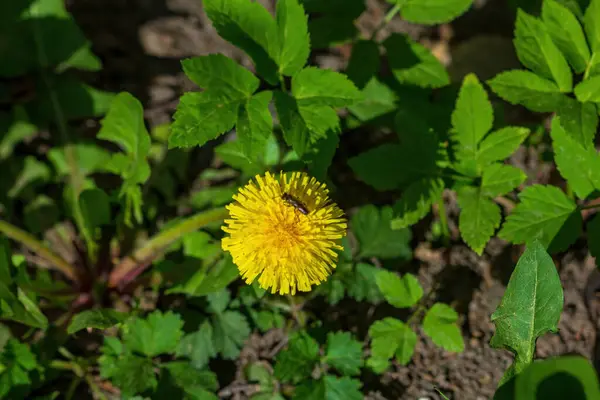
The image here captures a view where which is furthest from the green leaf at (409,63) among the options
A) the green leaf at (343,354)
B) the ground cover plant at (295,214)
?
the green leaf at (343,354)

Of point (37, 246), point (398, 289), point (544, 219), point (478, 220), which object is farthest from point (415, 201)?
point (37, 246)

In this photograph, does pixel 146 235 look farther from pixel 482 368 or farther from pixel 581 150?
pixel 581 150

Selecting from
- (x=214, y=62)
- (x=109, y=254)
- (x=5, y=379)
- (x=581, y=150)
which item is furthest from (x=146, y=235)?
(x=581, y=150)

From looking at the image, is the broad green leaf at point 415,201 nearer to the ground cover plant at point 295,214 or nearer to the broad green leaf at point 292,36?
the ground cover plant at point 295,214

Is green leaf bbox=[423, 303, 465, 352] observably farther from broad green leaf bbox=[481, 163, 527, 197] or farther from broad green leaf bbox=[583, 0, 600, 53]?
broad green leaf bbox=[583, 0, 600, 53]

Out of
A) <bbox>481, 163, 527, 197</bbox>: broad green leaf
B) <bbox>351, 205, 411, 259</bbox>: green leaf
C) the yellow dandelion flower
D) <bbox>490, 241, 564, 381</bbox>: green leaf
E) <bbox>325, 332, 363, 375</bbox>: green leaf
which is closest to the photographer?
the yellow dandelion flower

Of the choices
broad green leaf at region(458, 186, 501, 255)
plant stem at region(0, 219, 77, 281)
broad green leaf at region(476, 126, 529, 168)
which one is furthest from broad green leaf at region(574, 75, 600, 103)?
plant stem at region(0, 219, 77, 281)
